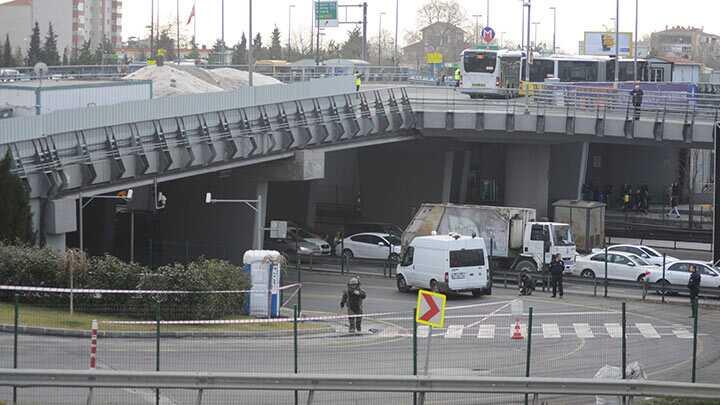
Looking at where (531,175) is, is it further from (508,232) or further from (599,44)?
(599,44)

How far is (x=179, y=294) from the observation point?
94.6ft

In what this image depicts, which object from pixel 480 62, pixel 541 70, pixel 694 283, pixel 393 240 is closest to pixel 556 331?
pixel 694 283

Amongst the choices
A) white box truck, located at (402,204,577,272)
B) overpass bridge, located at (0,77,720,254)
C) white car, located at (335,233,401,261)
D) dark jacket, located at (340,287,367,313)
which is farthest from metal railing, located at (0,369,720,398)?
white car, located at (335,233,401,261)

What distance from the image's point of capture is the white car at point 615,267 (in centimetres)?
4278

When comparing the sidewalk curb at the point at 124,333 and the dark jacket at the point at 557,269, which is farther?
the dark jacket at the point at 557,269

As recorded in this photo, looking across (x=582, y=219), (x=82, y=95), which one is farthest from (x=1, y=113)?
(x=582, y=219)

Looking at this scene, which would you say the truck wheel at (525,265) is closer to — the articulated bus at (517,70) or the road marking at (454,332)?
the road marking at (454,332)

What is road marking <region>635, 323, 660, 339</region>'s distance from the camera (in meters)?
27.5

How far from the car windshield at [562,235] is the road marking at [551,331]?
51.7 feet

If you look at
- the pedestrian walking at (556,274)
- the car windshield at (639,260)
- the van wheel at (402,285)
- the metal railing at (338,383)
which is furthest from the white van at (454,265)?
the metal railing at (338,383)

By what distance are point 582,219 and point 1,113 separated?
920 inches

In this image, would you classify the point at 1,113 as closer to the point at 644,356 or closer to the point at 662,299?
the point at 662,299

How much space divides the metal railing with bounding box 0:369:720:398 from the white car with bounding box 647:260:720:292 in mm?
21323

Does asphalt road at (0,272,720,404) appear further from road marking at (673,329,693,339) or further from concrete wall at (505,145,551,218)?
concrete wall at (505,145,551,218)
